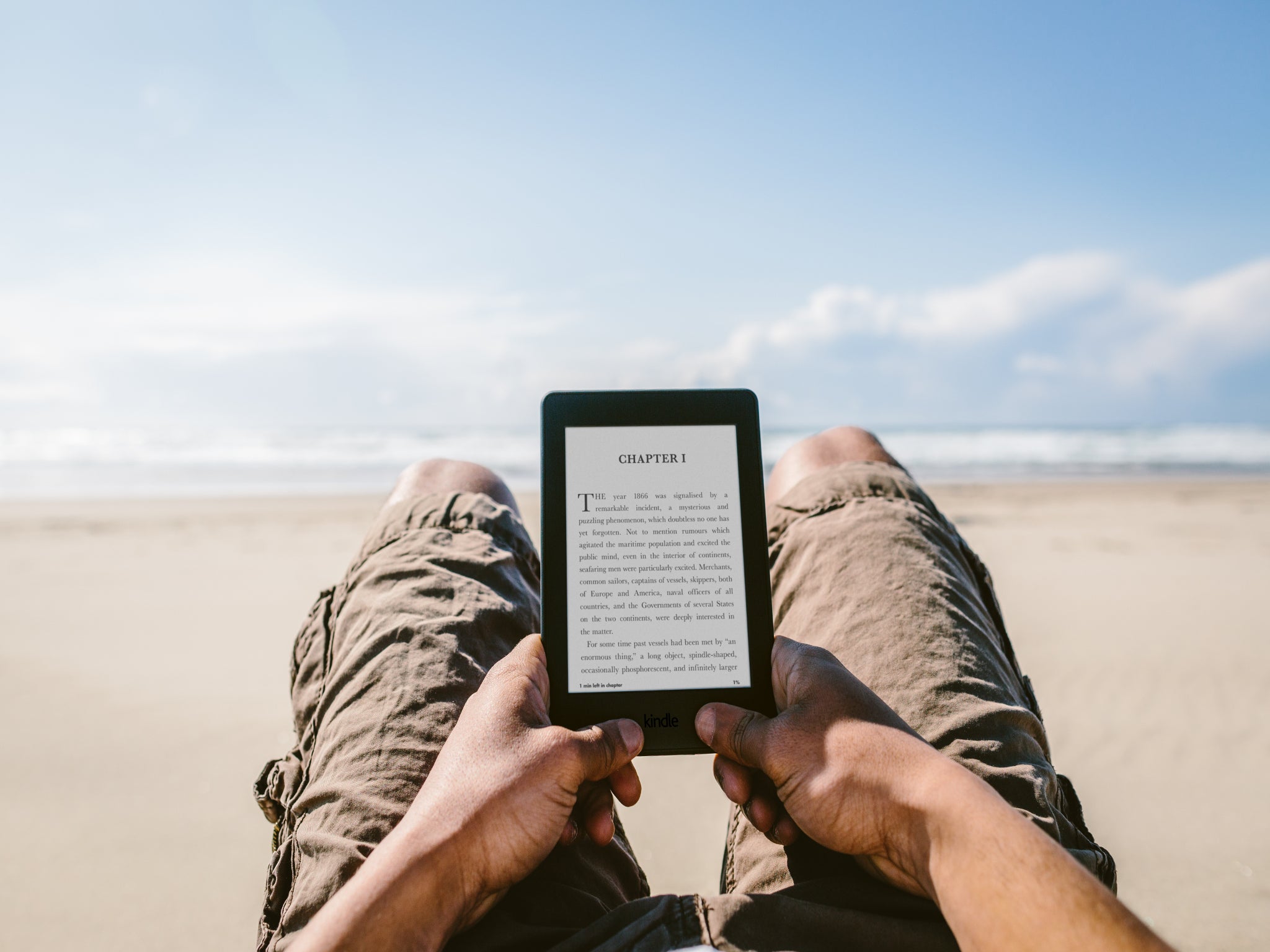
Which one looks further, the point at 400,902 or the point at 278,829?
the point at 278,829

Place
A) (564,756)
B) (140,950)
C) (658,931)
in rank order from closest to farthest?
(658,931) < (564,756) < (140,950)

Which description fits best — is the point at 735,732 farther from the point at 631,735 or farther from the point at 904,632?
the point at 904,632

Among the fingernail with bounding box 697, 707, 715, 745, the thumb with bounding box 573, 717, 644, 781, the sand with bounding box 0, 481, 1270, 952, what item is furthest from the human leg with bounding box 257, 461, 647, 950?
the sand with bounding box 0, 481, 1270, 952

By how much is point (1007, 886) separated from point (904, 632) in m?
0.65

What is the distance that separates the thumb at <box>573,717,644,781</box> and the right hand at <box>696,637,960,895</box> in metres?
0.13

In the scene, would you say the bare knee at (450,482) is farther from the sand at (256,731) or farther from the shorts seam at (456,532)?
the sand at (256,731)

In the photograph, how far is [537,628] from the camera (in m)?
1.83

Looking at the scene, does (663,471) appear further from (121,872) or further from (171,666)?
(171,666)

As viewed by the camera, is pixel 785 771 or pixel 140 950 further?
pixel 140 950

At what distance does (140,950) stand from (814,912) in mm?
2038

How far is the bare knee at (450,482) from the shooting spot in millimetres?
2189

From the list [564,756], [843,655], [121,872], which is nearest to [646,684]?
[564,756]

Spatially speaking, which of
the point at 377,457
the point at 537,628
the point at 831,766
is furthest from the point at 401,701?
the point at 377,457

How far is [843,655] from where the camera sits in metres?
1.58
